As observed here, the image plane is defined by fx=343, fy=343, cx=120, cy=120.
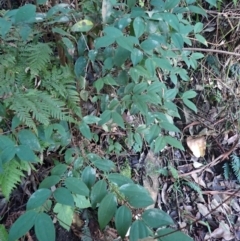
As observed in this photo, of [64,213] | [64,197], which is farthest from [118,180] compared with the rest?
[64,213]

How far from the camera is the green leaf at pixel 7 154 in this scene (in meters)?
1.02

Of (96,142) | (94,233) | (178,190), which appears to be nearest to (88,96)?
(96,142)

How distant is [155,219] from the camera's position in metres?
0.85

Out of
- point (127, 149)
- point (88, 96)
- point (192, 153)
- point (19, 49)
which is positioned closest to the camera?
point (19, 49)

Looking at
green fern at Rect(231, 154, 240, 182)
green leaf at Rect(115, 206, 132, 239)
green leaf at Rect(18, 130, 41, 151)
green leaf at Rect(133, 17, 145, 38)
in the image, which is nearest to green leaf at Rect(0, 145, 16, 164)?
green leaf at Rect(18, 130, 41, 151)

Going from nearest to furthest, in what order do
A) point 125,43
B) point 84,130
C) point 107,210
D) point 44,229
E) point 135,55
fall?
point 44,229, point 107,210, point 125,43, point 135,55, point 84,130

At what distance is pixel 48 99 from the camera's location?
143cm

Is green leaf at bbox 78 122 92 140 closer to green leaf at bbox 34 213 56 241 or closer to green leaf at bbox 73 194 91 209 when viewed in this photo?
green leaf at bbox 73 194 91 209

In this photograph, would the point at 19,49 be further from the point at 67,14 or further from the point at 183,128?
the point at 183,128

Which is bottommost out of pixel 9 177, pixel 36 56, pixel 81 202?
pixel 81 202

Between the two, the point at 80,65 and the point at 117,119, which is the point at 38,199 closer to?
the point at 117,119

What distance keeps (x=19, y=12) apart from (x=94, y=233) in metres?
1.03

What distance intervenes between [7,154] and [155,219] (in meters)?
0.48

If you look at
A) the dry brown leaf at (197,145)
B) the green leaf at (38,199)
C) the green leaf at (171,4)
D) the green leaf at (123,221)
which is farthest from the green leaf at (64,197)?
the dry brown leaf at (197,145)
